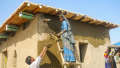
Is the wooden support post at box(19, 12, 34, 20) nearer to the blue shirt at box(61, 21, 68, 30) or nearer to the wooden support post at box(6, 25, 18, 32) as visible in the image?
the blue shirt at box(61, 21, 68, 30)

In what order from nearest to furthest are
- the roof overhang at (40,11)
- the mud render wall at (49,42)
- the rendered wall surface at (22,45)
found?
the roof overhang at (40,11) → the mud render wall at (49,42) → the rendered wall surface at (22,45)

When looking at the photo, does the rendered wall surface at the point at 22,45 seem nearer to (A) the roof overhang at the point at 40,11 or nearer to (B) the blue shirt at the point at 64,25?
(A) the roof overhang at the point at 40,11

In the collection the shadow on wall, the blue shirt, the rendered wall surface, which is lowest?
the shadow on wall

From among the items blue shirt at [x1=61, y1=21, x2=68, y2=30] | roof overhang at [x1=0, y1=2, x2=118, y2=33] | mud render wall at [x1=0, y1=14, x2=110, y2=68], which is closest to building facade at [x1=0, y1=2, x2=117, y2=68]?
mud render wall at [x1=0, y1=14, x2=110, y2=68]

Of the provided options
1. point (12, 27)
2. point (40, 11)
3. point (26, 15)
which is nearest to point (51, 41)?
point (40, 11)

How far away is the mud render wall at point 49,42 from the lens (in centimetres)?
592

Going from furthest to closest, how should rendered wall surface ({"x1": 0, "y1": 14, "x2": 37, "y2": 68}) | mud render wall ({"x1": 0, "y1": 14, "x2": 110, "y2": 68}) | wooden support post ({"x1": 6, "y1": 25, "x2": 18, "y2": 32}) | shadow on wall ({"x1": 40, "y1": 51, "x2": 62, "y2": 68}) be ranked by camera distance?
wooden support post ({"x1": 6, "y1": 25, "x2": 18, "y2": 32}), rendered wall surface ({"x1": 0, "y1": 14, "x2": 37, "y2": 68}), mud render wall ({"x1": 0, "y1": 14, "x2": 110, "y2": 68}), shadow on wall ({"x1": 40, "y1": 51, "x2": 62, "y2": 68})

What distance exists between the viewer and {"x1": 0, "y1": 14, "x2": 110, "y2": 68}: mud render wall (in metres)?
5.92

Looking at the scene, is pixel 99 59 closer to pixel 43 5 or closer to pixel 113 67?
pixel 113 67

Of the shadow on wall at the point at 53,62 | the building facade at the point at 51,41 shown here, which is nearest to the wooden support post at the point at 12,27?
the building facade at the point at 51,41

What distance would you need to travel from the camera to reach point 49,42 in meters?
6.08

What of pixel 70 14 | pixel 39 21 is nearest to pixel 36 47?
pixel 39 21

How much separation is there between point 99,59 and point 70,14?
2.84 meters

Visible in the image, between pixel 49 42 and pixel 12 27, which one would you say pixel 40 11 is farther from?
pixel 12 27
